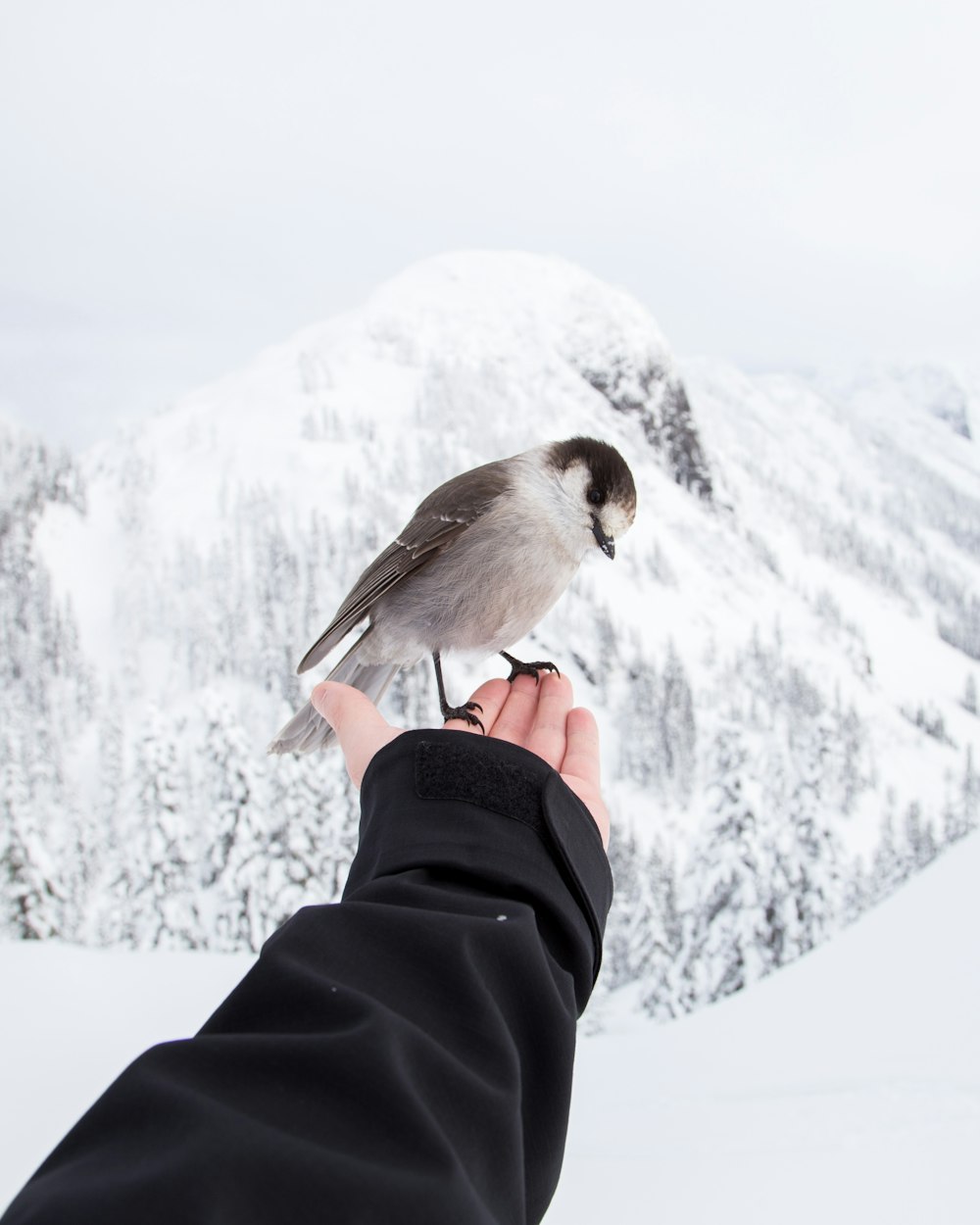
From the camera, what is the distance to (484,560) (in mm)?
2867

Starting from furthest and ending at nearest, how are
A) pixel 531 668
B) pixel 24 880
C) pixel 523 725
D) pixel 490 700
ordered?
Answer: pixel 24 880
pixel 531 668
pixel 490 700
pixel 523 725

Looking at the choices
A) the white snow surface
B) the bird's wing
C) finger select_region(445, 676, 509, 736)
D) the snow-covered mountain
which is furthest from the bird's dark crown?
the snow-covered mountain

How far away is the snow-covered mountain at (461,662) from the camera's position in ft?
53.5

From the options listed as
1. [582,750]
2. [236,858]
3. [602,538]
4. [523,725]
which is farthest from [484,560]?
[236,858]

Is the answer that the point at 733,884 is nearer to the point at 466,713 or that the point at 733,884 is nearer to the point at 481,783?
the point at 466,713

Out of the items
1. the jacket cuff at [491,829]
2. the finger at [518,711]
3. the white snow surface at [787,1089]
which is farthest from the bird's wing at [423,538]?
the white snow surface at [787,1089]

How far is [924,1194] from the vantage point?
9.82 ft

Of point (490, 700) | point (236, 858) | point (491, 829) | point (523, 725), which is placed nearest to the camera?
point (491, 829)

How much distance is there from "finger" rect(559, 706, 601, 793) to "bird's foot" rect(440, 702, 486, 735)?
314 millimetres

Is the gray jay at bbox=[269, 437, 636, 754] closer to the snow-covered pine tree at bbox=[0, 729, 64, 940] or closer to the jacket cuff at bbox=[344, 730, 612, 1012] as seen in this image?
the jacket cuff at bbox=[344, 730, 612, 1012]

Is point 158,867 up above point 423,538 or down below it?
below

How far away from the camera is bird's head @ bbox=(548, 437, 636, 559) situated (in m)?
2.80

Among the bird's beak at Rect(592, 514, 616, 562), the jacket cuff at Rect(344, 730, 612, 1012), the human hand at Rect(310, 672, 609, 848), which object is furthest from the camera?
the bird's beak at Rect(592, 514, 616, 562)

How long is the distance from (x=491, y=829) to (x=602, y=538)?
1.40 metres
